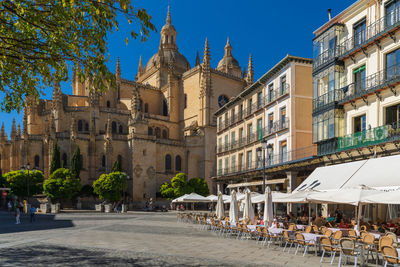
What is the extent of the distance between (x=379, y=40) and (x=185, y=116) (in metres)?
47.4

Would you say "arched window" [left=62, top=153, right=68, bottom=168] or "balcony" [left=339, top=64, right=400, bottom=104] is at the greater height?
"balcony" [left=339, top=64, right=400, bottom=104]

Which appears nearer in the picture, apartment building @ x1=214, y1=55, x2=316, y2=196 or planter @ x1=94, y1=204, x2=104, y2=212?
apartment building @ x1=214, y1=55, x2=316, y2=196

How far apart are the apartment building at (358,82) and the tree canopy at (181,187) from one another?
29.5 meters

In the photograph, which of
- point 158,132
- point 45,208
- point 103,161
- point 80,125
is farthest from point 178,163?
point 45,208

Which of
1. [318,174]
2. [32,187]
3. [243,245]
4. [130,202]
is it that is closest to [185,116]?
[130,202]

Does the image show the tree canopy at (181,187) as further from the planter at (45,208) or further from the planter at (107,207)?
the planter at (45,208)

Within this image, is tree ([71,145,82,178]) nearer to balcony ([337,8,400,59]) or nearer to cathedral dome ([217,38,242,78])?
cathedral dome ([217,38,242,78])

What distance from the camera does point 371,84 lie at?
1870 cm

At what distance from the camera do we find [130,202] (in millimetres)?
51312

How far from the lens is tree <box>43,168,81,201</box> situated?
150ft

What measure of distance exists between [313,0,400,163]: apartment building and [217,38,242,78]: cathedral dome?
55.3m

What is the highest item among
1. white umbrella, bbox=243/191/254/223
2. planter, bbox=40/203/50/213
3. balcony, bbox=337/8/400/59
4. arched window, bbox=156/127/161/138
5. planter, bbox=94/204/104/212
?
balcony, bbox=337/8/400/59

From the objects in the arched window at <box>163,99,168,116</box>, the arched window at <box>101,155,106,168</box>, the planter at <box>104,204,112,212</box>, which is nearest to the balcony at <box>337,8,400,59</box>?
the planter at <box>104,204,112,212</box>

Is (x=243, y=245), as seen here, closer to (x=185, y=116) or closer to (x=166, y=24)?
(x=185, y=116)
